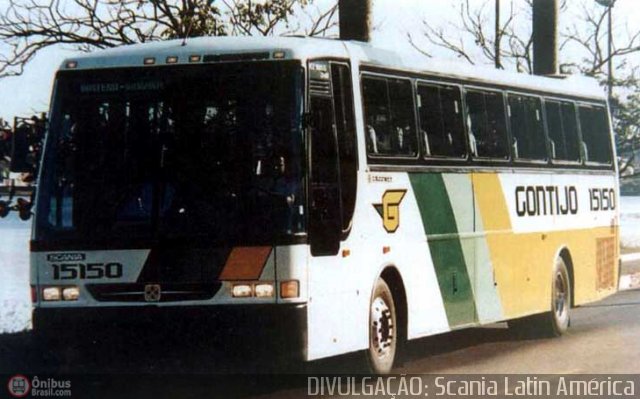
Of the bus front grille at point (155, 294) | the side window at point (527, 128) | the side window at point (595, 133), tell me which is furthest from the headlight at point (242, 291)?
the side window at point (595, 133)

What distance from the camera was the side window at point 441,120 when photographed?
16.3 meters

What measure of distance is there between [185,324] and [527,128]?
25.3ft

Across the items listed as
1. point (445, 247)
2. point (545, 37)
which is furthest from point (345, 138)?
point (545, 37)

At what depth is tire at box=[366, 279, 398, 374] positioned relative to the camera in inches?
570

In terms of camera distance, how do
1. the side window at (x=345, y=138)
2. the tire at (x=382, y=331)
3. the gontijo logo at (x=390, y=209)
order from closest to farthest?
the side window at (x=345, y=138)
the tire at (x=382, y=331)
the gontijo logo at (x=390, y=209)

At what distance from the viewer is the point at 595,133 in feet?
72.4

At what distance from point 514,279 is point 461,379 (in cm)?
431

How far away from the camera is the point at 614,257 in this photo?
22812 millimetres

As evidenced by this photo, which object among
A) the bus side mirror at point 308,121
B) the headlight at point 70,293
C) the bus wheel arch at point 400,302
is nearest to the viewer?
the bus side mirror at point 308,121

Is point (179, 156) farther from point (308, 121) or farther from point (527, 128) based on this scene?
point (527, 128)

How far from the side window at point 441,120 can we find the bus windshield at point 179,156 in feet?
11.0

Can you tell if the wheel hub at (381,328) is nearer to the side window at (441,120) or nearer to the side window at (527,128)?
the side window at (441,120)

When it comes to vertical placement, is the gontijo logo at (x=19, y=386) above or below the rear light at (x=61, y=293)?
below

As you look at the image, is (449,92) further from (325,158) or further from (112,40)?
(112,40)
